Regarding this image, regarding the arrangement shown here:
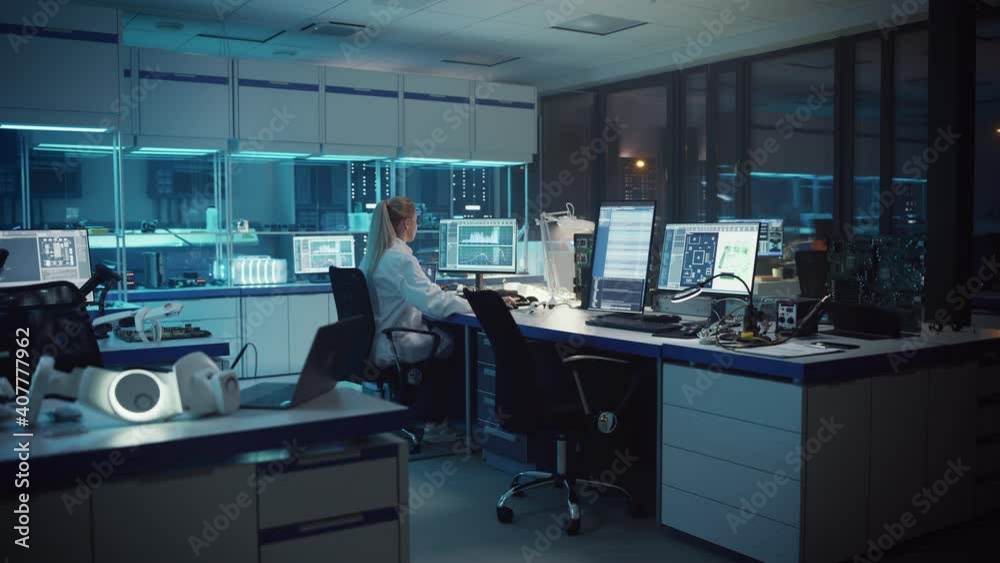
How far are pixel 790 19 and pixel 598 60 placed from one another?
2.03 m

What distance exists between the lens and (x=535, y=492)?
393 centimetres

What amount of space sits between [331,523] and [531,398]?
144cm

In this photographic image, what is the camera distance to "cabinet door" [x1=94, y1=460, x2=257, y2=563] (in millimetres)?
1694

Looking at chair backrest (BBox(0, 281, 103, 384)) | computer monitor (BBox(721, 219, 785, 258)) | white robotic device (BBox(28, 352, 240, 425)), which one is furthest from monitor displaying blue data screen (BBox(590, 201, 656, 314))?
computer monitor (BBox(721, 219, 785, 258))

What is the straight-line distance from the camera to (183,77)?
588 centimetres

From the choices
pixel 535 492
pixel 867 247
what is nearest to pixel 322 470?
pixel 535 492

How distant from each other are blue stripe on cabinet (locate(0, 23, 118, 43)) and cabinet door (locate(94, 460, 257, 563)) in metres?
4.19

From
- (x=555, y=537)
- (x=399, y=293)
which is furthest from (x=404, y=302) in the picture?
(x=555, y=537)

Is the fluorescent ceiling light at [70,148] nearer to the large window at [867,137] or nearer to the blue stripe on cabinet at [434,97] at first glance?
the blue stripe on cabinet at [434,97]

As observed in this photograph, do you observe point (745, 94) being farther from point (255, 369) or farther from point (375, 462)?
point (375, 462)

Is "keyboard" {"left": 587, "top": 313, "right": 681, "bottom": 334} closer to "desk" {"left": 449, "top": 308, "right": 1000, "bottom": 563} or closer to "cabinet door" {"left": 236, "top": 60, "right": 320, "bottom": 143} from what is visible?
"desk" {"left": 449, "top": 308, "right": 1000, "bottom": 563}

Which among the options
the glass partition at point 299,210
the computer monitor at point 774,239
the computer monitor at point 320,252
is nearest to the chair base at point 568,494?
the computer monitor at point 774,239

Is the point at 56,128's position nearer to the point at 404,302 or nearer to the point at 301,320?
the point at 301,320

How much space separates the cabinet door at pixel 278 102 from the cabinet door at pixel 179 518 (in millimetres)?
4795
